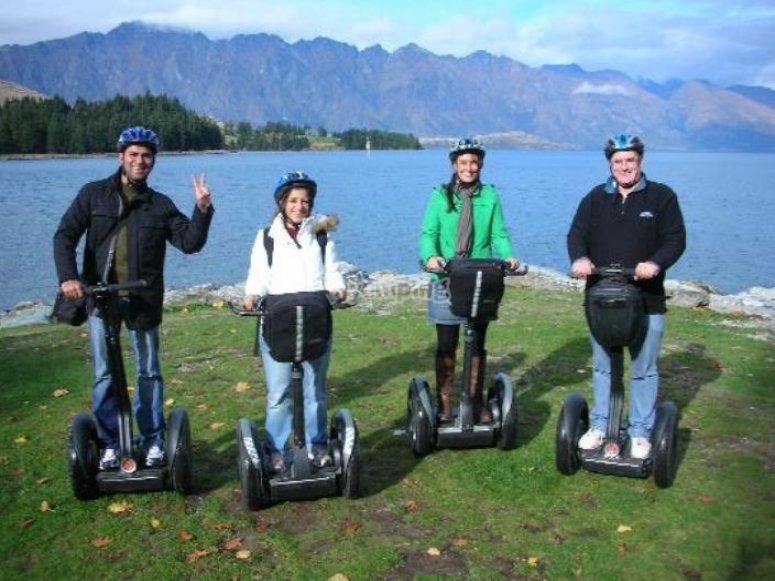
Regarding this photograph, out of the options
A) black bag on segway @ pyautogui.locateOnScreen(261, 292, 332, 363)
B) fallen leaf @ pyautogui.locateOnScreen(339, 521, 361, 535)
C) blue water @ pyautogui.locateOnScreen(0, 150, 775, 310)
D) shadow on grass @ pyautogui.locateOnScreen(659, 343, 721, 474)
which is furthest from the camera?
blue water @ pyautogui.locateOnScreen(0, 150, 775, 310)

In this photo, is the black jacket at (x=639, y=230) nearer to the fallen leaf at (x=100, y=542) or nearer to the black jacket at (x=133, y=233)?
the black jacket at (x=133, y=233)

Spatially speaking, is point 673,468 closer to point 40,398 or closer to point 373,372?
point 373,372

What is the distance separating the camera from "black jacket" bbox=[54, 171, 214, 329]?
18.7 ft

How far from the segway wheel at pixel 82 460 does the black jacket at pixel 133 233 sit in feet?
2.86

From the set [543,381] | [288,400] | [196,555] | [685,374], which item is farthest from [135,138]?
[685,374]

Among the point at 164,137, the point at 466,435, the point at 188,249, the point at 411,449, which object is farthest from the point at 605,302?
the point at 164,137

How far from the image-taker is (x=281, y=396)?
5785mm

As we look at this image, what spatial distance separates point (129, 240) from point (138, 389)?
3.85 ft

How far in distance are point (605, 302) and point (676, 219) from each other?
0.85 metres

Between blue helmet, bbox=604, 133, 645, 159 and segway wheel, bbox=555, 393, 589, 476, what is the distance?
2.01 metres

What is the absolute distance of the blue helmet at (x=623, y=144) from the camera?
5.85 m

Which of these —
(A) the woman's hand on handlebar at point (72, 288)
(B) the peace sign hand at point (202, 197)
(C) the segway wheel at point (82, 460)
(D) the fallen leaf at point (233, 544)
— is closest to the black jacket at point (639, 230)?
(B) the peace sign hand at point (202, 197)

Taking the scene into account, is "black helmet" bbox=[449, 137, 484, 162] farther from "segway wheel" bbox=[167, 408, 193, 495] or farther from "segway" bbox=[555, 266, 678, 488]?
"segway wheel" bbox=[167, 408, 193, 495]

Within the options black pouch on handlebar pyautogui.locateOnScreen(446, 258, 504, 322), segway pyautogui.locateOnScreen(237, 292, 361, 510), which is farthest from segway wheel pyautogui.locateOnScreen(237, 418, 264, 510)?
black pouch on handlebar pyautogui.locateOnScreen(446, 258, 504, 322)
